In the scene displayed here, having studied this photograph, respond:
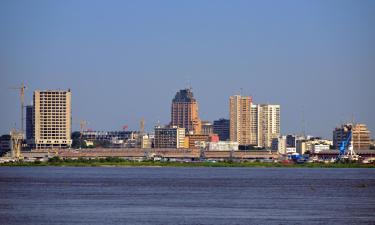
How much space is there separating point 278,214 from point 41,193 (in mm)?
29583

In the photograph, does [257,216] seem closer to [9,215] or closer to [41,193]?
[9,215]

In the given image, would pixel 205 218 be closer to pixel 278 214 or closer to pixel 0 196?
pixel 278 214

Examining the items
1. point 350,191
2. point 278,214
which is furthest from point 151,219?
point 350,191

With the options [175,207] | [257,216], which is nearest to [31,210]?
[175,207]

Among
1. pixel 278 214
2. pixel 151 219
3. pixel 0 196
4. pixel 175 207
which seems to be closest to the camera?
pixel 151 219

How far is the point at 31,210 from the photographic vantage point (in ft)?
224

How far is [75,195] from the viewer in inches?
3408

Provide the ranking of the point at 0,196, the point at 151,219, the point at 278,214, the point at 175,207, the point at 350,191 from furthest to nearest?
the point at 350,191
the point at 0,196
the point at 175,207
the point at 278,214
the point at 151,219

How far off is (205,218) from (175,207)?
972cm

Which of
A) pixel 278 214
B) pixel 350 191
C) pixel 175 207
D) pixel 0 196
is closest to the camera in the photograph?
pixel 278 214

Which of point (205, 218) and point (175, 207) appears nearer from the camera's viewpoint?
point (205, 218)

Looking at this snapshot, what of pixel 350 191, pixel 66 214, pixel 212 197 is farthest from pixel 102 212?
pixel 350 191

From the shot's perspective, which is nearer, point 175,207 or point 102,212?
point 102,212

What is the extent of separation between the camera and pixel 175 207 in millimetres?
71812
